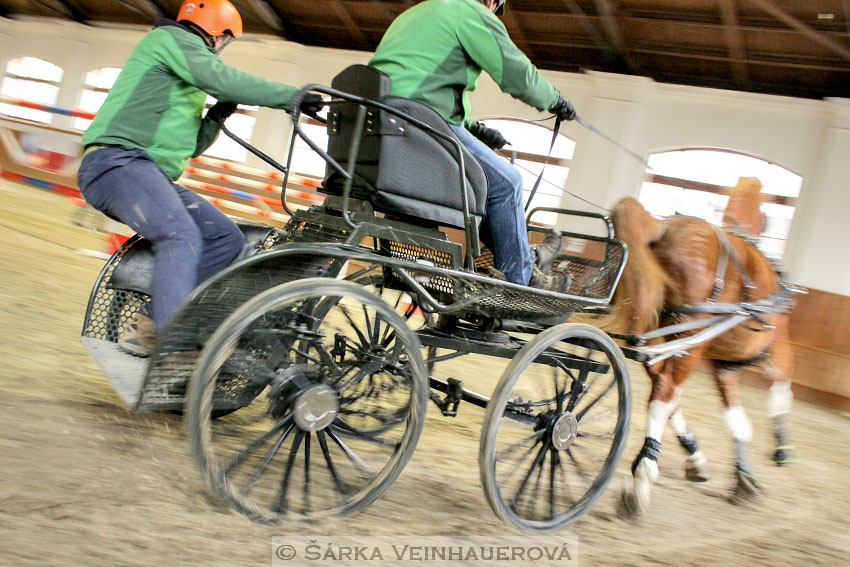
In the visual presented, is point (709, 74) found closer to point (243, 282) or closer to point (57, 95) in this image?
point (243, 282)

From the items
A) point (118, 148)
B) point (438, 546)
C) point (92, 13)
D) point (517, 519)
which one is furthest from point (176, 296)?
point (92, 13)

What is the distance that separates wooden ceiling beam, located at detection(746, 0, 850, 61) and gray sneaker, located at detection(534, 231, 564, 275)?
7.89 metres

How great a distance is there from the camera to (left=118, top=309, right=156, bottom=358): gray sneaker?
8.28 ft

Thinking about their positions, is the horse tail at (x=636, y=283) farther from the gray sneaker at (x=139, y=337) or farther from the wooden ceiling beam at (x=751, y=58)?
the wooden ceiling beam at (x=751, y=58)

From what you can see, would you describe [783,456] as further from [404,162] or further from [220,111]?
[220,111]

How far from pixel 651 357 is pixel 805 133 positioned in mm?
9139

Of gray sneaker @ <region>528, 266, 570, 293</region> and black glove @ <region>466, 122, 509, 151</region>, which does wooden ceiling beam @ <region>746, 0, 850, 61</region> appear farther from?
gray sneaker @ <region>528, 266, 570, 293</region>

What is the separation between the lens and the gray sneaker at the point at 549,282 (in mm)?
2549

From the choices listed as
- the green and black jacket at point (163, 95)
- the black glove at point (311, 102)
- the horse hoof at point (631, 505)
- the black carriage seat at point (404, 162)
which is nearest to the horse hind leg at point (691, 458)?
the horse hoof at point (631, 505)

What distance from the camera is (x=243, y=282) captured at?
6.67ft

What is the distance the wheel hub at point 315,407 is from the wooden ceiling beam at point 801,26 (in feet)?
30.0

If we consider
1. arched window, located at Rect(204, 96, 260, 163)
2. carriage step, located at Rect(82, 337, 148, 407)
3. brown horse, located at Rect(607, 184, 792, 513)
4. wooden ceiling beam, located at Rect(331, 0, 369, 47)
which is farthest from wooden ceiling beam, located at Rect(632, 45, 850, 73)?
carriage step, located at Rect(82, 337, 148, 407)

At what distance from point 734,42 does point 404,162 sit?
9441 millimetres

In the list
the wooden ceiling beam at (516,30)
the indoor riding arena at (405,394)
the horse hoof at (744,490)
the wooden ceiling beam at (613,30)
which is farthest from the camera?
the wooden ceiling beam at (516,30)
